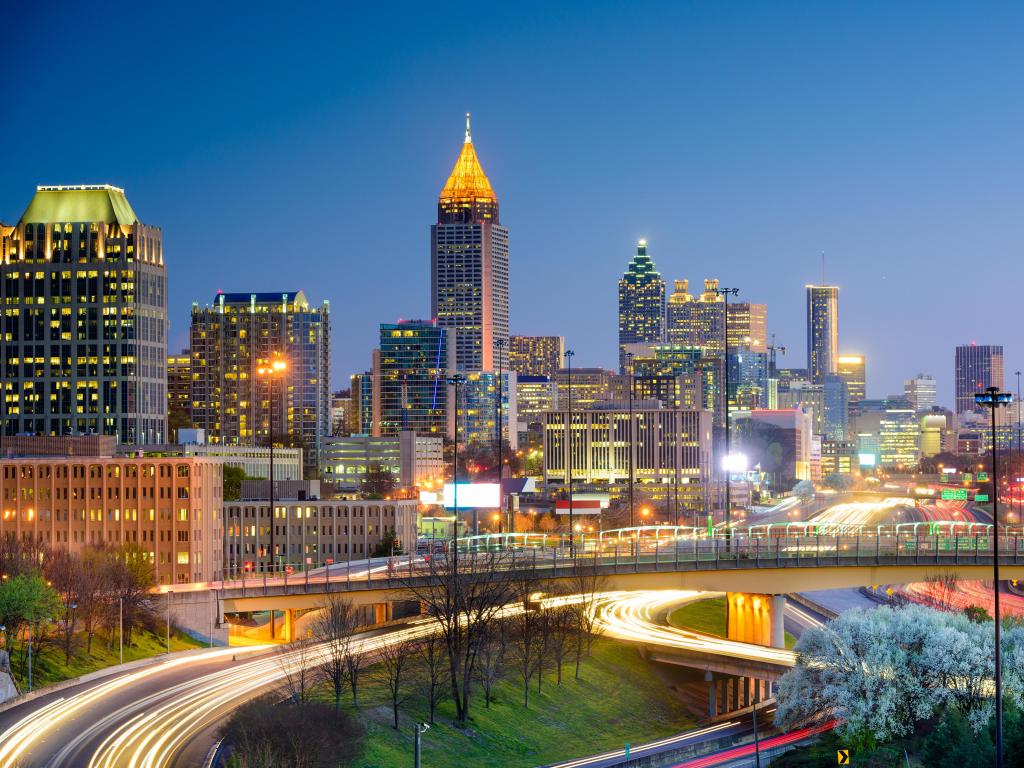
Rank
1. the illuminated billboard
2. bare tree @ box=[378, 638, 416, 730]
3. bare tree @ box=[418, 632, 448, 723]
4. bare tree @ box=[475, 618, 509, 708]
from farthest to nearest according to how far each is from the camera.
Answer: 1. the illuminated billboard
2. bare tree @ box=[475, 618, 509, 708]
3. bare tree @ box=[418, 632, 448, 723]
4. bare tree @ box=[378, 638, 416, 730]

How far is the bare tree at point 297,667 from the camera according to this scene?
6675cm

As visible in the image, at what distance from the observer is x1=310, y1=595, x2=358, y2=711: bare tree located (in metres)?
69.9

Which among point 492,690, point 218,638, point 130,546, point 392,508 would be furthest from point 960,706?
point 392,508

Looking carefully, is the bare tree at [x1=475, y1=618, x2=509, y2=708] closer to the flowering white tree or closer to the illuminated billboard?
the flowering white tree

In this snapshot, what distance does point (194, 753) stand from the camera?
57.8 meters

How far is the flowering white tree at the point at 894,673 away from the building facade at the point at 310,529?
321 ft

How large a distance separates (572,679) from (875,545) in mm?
21136

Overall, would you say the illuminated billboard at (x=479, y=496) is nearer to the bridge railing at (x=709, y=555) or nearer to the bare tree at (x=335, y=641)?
the bridge railing at (x=709, y=555)

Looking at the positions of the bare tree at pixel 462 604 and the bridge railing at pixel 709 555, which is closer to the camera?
the bare tree at pixel 462 604

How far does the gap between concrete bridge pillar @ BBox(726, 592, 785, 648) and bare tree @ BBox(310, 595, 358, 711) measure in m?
26.1

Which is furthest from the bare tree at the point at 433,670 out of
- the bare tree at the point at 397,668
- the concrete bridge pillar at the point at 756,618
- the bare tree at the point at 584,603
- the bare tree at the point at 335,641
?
the concrete bridge pillar at the point at 756,618

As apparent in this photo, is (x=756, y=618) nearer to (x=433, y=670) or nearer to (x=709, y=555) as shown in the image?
(x=709, y=555)

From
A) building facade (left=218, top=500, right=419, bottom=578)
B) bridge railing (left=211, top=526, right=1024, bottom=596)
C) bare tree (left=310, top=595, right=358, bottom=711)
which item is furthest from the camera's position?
building facade (left=218, top=500, right=419, bottom=578)

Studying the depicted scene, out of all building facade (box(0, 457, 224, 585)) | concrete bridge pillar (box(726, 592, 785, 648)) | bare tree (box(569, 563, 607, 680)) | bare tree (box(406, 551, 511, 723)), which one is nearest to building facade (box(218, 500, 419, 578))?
building facade (box(0, 457, 224, 585))
